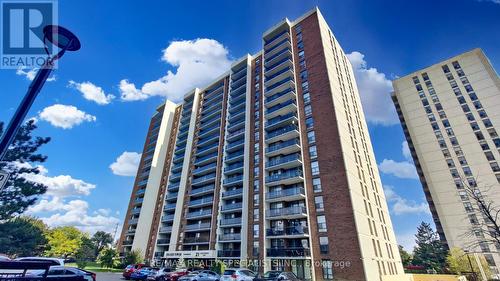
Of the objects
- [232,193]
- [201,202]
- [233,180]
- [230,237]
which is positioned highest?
[233,180]

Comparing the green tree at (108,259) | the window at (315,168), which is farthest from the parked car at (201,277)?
the green tree at (108,259)

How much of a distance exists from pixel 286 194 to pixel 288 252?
731cm

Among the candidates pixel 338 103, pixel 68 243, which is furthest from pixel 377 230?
pixel 68 243

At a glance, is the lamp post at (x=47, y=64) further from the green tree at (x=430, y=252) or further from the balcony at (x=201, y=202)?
the green tree at (x=430, y=252)

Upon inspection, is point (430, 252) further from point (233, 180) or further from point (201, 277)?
point (201, 277)

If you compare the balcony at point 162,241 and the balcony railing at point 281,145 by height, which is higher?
the balcony railing at point 281,145

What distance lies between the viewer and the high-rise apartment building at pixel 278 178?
99.5 feet

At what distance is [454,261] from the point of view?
147 feet

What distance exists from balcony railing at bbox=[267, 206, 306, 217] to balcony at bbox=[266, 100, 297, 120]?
53.4 feet

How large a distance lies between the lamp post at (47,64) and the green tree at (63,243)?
271ft

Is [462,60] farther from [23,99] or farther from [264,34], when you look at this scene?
[23,99]

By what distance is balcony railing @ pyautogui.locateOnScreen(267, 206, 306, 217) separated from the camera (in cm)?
3219

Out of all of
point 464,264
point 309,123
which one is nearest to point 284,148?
point 309,123

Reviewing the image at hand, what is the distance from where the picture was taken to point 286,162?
1444 inches
